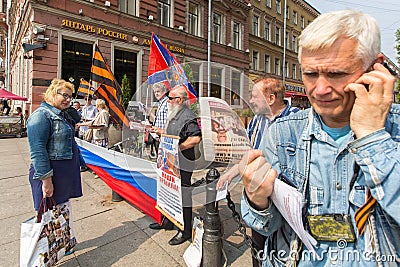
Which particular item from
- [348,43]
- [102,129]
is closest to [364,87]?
[348,43]

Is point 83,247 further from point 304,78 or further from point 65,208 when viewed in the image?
point 304,78

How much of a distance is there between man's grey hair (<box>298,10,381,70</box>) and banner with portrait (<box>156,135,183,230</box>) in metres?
1.12

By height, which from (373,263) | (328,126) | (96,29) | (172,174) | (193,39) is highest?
(193,39)

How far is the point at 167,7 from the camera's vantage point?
49.8ft

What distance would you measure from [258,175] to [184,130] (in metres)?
→ 0.86

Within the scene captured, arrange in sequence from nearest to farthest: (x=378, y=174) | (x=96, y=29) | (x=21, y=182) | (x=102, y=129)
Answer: (x=378, y=174)
(x=21, y=182)
(x=102, y=129)
(x=96, y=29)

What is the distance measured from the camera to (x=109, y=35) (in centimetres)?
1250

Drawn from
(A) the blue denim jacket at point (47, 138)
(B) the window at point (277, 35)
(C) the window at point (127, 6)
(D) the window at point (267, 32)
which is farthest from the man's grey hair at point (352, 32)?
(B) the window at point (277, 35)

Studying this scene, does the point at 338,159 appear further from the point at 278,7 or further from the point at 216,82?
the point at 278,7

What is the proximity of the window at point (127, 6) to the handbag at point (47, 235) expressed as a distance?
43.7ft

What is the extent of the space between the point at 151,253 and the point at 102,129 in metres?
4.24

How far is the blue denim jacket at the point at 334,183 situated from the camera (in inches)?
31.4

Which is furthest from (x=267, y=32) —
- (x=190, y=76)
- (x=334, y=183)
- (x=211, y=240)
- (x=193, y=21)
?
(x=334, y=183)

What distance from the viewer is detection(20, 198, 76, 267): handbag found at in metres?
2.19
